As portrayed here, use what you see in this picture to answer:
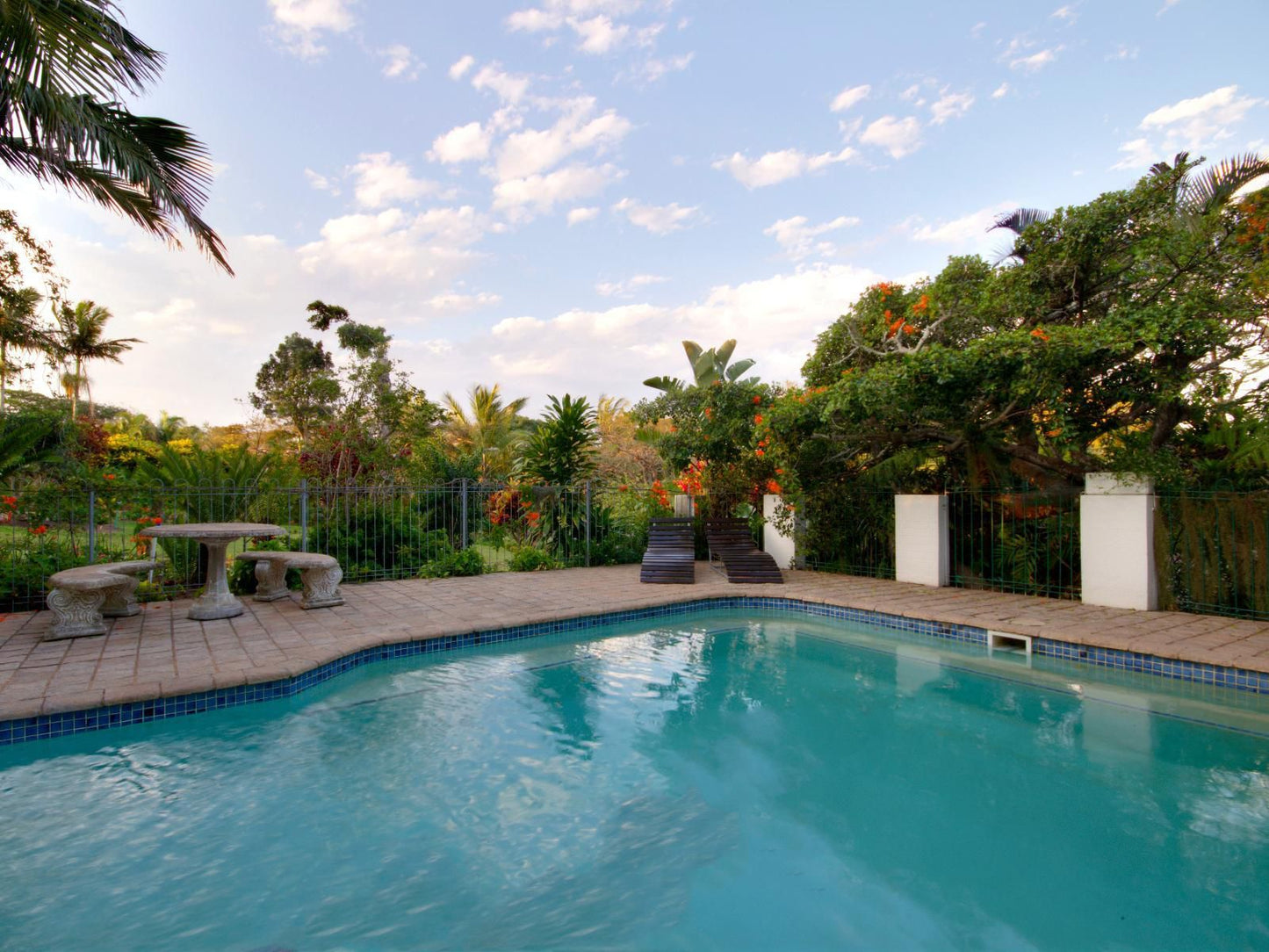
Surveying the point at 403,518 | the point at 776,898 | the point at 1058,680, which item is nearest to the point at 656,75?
the point at 403,518

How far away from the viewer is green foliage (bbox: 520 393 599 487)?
36.4 ft

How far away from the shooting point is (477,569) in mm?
9766

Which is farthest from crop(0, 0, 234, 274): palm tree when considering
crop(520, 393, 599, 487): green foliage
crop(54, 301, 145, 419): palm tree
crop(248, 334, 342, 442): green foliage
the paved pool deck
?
crop(54, 301, 145, 419): palm tree

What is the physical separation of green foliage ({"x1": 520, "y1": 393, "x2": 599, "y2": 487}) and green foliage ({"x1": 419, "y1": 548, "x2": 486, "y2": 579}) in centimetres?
A: 199

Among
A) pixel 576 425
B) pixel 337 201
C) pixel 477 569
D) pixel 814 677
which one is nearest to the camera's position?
pixel 814 677

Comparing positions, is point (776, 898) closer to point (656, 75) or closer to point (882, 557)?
point (882, 557)

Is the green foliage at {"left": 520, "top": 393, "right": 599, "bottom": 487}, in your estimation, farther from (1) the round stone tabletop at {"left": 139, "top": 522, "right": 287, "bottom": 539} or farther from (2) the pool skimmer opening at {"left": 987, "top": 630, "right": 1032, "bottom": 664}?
(2) the pool skimmer opening at {"left": 987, "top": 630, "right": 1032, "bottom": 664}

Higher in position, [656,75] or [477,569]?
[656,75]

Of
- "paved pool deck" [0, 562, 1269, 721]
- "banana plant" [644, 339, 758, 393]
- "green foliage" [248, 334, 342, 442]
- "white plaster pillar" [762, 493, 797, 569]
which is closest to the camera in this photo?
"paved pool deck" [0, 562, 1269, 721]

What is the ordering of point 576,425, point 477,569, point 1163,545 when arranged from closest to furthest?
point 1163,545
point 477,569
point 576,425

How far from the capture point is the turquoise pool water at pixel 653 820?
7.98 ft

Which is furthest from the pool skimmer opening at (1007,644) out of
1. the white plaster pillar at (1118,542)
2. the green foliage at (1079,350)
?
the green foliage at (1079,350)

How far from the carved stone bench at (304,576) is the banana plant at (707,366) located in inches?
323

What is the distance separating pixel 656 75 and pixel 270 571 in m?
9.48
